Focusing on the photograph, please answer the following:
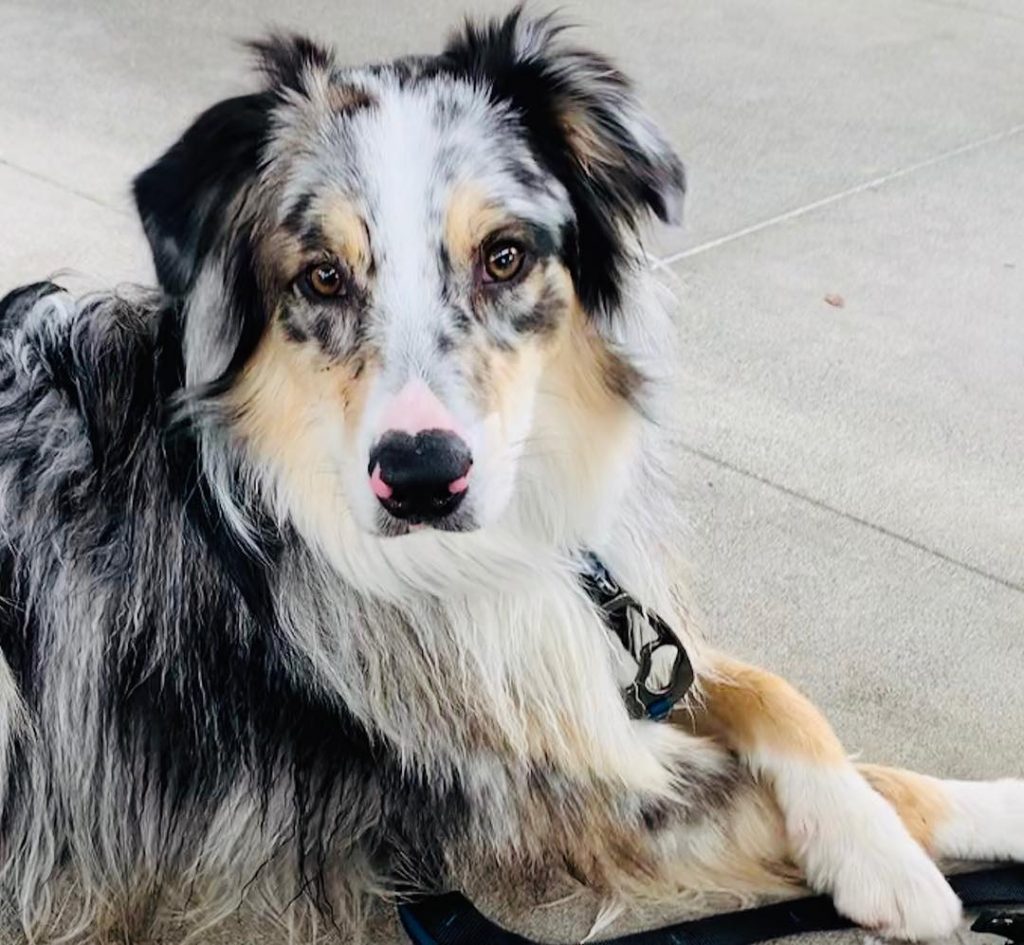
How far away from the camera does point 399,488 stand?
173cm

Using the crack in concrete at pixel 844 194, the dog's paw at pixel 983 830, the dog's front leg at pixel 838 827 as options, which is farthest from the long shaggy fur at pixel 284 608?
the crack in concrete at pixel 844 194

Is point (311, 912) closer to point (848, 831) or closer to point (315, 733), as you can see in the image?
point (315, 733)

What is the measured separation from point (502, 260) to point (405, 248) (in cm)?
14

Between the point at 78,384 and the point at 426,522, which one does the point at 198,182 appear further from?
the point at 426,522

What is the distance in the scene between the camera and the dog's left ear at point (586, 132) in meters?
1.98

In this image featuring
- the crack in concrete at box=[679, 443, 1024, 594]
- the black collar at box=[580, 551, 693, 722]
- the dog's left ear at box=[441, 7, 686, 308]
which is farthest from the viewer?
the crack in concrete at box=[679, 443, 1024, 594]

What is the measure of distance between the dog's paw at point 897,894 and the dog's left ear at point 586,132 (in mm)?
897

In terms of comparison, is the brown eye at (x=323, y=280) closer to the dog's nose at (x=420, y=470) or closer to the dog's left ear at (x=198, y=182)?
the dog's left ear at (x=198, y=182)

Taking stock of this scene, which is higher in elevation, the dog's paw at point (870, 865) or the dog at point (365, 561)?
the dog at point (365, 561)

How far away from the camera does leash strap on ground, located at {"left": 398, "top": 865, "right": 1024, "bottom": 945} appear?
81.8 inches

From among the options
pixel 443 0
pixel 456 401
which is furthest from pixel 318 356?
pixel 443 0

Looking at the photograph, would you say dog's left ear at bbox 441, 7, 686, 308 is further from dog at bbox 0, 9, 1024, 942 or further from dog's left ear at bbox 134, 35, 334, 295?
dog's left ear at bbox 134, 35, 334, 295

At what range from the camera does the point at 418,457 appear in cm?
171

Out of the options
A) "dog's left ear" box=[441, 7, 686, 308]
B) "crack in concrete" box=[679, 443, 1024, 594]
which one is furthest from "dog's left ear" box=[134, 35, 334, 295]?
"crack in concrete" box=[679, 443, 1024, 594]
